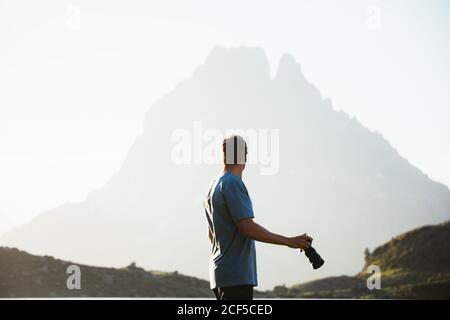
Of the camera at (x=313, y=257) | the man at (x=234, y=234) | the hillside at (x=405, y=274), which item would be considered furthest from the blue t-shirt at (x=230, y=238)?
the hillside at (x=405, y=274)

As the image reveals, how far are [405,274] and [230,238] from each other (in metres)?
32.8

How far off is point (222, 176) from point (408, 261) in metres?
34.5

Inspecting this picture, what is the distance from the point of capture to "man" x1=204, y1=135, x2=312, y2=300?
15.3 ft

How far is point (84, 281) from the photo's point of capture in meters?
21.3

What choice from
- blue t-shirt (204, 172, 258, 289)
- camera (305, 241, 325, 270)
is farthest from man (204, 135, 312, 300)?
camera (305, 241, 325, 270)

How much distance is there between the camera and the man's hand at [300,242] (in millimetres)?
4758

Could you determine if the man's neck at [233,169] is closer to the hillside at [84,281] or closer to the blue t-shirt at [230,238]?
the blue t-shirt at [230,238]

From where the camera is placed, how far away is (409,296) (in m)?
27.2

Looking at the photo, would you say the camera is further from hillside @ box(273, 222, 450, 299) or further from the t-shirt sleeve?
hillside @ box(273, 222, 450, 299)

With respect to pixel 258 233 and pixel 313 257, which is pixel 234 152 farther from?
pixel 313 257

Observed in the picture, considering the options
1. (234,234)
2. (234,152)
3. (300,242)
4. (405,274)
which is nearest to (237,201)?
(234,234)
